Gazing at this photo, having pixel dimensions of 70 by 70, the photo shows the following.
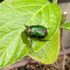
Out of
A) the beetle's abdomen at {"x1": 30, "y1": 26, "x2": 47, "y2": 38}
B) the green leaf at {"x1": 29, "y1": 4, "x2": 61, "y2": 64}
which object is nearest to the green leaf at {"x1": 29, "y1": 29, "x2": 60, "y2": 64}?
the green leaf at {"x1": 29, "y1": 4, "x2": 61, "y2": 64}

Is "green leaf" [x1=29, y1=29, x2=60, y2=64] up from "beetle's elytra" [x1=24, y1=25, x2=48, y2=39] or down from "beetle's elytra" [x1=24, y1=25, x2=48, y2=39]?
down

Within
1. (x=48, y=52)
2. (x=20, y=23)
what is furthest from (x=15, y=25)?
(x=48, y=52)

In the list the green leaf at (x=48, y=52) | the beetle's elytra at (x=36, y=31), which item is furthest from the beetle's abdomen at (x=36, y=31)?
the green leaf at (x=48, y=52)

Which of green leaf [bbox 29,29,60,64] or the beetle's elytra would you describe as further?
green leaf [bbox 29,29,60,64]

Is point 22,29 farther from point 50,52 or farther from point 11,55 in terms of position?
point 50,52

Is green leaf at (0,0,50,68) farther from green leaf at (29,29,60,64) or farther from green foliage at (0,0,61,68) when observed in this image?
green leaf at (29,29,60,64)

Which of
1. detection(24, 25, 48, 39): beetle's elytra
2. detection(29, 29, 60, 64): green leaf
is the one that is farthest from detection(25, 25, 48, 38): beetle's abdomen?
detection(29, 29, 60, 64): green leaf

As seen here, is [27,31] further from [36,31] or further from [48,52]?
[48,52]

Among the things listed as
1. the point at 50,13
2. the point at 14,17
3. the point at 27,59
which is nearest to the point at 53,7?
the point at 50,13

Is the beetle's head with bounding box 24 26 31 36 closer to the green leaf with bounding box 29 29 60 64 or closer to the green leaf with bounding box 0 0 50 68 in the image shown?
the green leaf with bounding box 0 0 50 68
